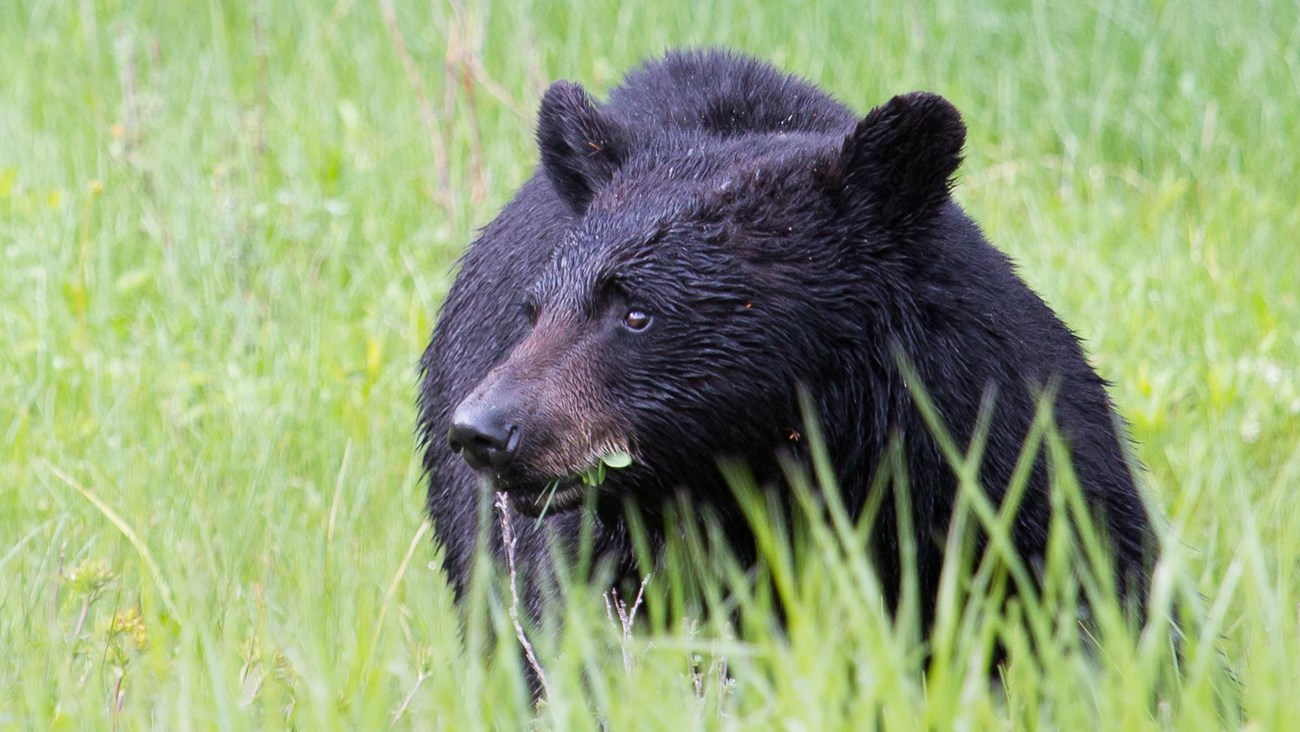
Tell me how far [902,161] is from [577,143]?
829mm

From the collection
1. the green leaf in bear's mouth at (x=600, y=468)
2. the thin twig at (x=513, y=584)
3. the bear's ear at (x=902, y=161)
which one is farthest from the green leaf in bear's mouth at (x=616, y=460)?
the bear's ear at (x=902, y=161)

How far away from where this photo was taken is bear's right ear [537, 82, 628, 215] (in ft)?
13.0

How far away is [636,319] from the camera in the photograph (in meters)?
3.55

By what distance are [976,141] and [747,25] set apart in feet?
4.11

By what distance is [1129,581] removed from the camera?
368 centimetres

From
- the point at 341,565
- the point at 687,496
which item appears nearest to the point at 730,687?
the point at 687,496

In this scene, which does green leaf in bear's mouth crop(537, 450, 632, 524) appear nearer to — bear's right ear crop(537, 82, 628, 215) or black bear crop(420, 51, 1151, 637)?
black bear crop(420, 51, 1151, 637)

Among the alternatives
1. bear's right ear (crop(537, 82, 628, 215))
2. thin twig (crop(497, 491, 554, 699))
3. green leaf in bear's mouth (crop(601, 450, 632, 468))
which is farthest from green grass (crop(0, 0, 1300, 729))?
bear's right ear (crop(537, 82, 628, 215))

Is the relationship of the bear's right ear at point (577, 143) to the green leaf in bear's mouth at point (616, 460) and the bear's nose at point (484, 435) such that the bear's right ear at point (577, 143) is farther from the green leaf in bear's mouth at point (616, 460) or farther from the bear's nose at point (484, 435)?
the bear's nose at point (484, 435)

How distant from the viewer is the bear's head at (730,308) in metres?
3.48

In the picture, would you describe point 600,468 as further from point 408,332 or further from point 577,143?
point 408,332

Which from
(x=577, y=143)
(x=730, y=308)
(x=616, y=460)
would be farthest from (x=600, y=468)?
(x=577, y=143)

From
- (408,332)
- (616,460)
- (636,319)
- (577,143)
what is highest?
(577,143)

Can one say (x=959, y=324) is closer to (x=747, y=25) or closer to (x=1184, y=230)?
(x=1184, y=230)
